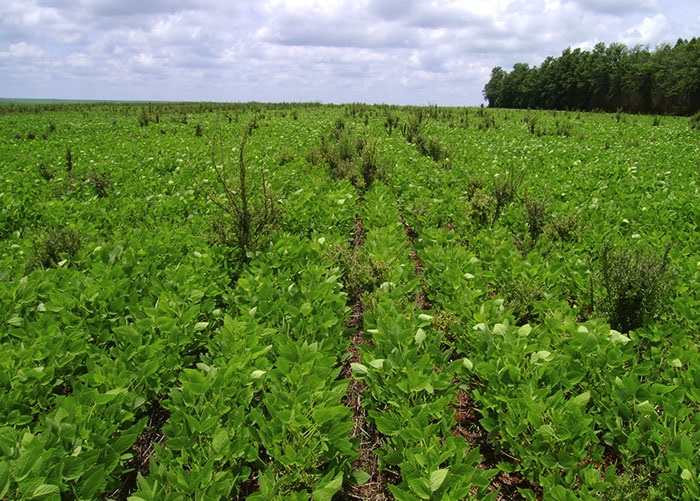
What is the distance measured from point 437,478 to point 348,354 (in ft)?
4.08

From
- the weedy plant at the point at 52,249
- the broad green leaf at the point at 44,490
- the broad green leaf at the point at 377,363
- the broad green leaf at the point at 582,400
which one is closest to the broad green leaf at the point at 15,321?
the weedy plant at the point at 52,249

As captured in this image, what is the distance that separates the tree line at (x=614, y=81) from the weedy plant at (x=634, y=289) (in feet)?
140

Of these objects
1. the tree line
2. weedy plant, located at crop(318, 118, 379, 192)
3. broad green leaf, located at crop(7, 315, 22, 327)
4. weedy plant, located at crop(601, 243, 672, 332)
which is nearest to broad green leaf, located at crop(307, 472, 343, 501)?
broad green leaf, located at crop(7, 315, 22, 327)

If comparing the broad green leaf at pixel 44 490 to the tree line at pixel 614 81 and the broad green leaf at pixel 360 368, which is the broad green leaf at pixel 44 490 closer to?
the broad green leaf at pixel 360 368

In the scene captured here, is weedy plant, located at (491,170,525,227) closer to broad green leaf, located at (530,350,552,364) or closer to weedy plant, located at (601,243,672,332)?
weedy plant, located at (601,243,672,332)

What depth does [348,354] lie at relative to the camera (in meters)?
2.83

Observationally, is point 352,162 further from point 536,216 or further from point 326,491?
point 326,491

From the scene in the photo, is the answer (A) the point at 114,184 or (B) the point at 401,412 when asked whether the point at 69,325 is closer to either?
(B) the point at 401,412

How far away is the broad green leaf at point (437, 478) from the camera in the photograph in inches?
65.0

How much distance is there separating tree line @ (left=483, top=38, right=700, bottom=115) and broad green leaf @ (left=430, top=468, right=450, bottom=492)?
149ft

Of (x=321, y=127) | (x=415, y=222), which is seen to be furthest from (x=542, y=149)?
(x=321, y=127)

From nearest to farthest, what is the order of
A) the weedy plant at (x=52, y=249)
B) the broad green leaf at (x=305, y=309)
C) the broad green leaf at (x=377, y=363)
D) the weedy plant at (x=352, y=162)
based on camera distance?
the broad green leaf at (x=377, y=363) < the broad green leaf at (x=305, y=309) < the weedy plant at (x=52, y=249) < the weedy plant at (x=352, y=162)

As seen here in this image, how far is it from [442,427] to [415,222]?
159 inches

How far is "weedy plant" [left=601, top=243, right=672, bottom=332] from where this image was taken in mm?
3303
